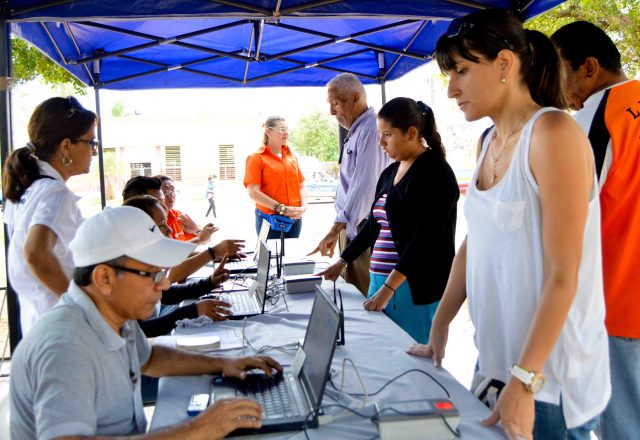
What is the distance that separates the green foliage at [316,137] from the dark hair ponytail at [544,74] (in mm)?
25273

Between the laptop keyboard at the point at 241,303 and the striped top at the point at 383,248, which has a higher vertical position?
the striped top at the point at 383,248

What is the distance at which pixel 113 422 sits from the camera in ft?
3.93

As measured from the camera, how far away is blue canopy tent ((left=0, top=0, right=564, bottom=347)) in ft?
8.89

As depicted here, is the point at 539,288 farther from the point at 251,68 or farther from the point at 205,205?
the point at 205,205

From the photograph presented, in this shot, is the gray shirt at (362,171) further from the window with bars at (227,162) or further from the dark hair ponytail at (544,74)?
the window with bars at (227,162)

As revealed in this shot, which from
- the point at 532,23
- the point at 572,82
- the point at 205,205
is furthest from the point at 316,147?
the point at 572,82

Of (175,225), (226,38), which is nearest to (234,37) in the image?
(226,38)

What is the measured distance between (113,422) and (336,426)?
0.49 meters

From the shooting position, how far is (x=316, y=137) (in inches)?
1090

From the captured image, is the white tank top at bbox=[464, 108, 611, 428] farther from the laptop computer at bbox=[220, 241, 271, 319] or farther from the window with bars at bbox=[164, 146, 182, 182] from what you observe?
the window with bars at bbox=[164, 146, 182, 182]

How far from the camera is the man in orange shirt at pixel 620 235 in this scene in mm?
1511

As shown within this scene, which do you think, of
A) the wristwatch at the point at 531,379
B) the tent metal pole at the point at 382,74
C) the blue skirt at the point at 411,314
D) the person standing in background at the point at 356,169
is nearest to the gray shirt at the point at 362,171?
the person standing in background at the point at 356,169

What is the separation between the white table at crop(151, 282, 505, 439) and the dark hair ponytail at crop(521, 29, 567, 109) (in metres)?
0.70

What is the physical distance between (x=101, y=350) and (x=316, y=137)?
26.9 m
